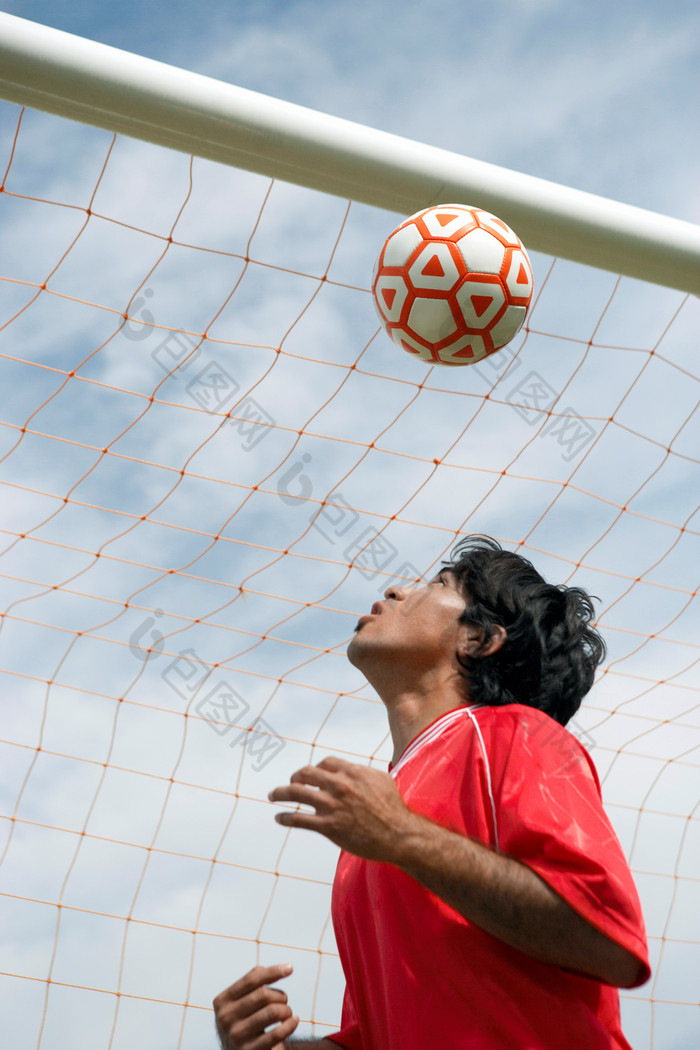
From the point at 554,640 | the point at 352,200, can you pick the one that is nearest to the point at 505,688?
the point at 554,640

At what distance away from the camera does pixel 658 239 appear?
11.5 ft

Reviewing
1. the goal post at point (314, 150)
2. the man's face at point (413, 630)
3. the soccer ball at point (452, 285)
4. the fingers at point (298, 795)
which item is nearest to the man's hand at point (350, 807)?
the fingers at point (298, 795)

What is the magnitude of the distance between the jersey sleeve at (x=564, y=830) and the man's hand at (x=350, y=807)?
0.28 m

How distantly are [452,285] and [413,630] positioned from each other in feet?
3.19

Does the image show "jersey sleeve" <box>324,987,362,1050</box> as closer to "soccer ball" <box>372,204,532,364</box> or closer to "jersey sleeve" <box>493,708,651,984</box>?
"jersey sleeve" <box>493,708,651,984</box>

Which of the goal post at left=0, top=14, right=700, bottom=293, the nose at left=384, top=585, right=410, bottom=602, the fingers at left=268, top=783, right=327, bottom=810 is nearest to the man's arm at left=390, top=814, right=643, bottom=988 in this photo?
the fingers at left=268, top=783, right=327, bottom=810

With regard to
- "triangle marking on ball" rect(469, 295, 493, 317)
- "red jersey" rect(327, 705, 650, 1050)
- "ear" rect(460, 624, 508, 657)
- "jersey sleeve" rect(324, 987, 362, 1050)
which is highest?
"triangle marking on ball" rect(469, 295, 493, 317)

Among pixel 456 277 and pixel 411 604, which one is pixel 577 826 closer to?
pixel 411 604

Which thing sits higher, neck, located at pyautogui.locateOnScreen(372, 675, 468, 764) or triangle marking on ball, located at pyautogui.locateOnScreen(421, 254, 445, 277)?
triangle marking on ball, located at pyautogui.locateOnScreen(421, 254, 445, 277)

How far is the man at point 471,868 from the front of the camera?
185cm

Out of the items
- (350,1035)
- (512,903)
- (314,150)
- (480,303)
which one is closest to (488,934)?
(512,903)

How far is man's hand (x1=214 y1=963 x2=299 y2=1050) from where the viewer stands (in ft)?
7.38

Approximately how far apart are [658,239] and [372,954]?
2488 millimetres

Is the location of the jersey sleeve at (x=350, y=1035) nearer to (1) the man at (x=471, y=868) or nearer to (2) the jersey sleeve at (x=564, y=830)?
(1) the man at (x=471, y=868)
